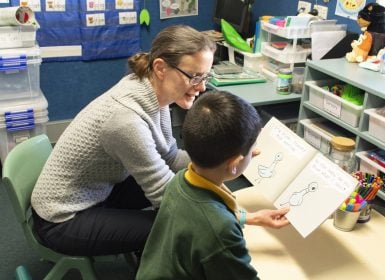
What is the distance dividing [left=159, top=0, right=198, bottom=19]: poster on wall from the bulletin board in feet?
0.66

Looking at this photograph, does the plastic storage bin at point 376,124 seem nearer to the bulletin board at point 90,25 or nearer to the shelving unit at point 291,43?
the shelving unit at point 291,43

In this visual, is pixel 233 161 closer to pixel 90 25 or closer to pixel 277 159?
pixel 277 159

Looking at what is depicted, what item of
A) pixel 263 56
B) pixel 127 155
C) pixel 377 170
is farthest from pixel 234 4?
pixel 127 155

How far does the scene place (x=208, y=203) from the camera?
90 centimetres

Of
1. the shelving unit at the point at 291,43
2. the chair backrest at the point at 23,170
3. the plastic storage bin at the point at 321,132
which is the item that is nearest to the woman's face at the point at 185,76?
the chair backrest at the point at 23,170

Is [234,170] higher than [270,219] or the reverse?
higher

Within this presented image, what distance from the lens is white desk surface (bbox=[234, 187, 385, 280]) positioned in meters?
1.03

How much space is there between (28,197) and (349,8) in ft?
6.30

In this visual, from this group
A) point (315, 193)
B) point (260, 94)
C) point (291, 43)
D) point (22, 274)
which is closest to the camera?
point (315, 193)

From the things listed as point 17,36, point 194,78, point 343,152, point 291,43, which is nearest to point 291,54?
point 291,43

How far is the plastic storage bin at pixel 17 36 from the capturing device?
7.71 ft

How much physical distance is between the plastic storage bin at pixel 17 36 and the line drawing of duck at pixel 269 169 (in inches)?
69.6

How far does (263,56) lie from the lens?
8.63ft

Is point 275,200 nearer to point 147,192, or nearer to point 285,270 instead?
point 285,270
